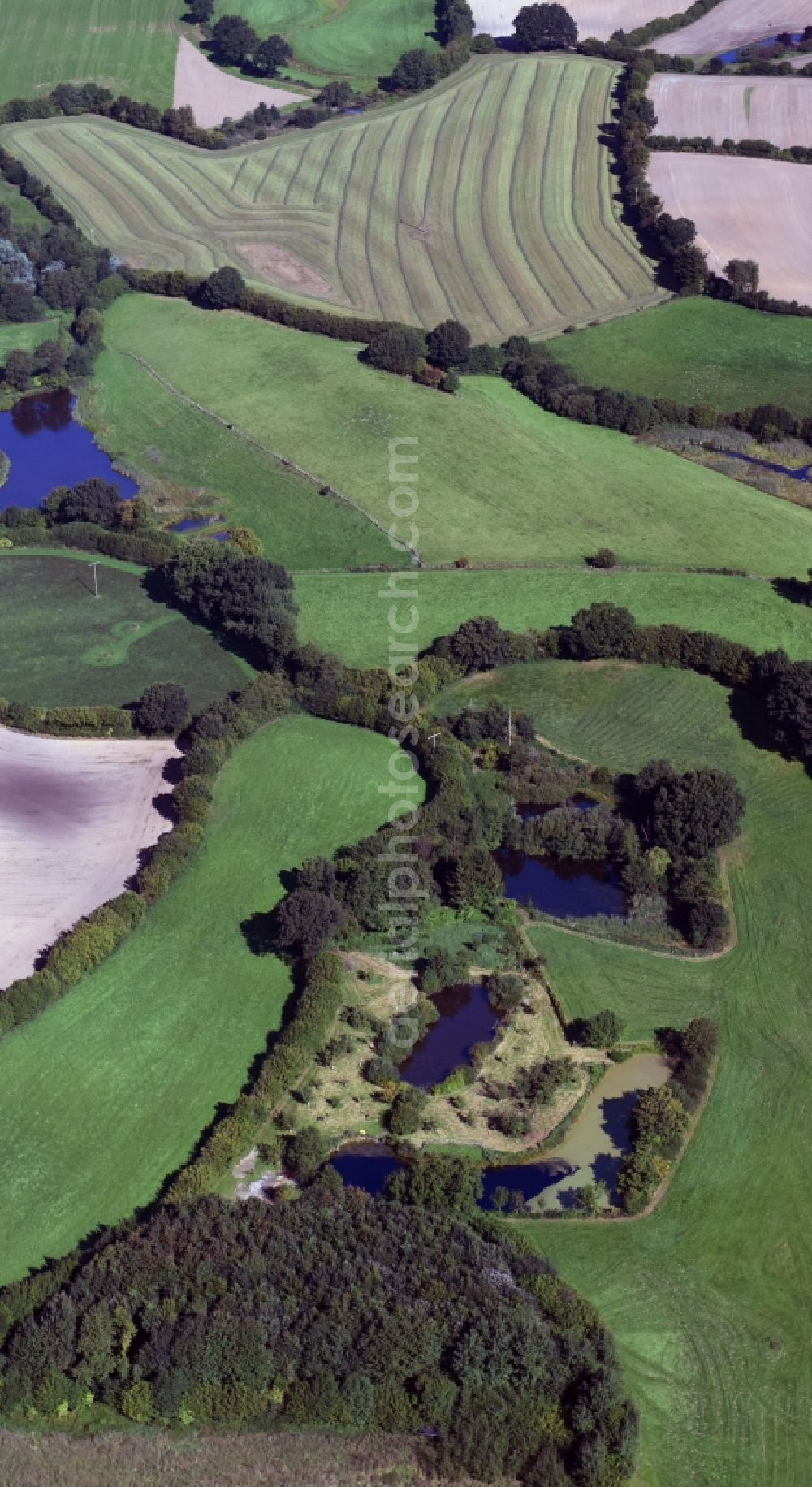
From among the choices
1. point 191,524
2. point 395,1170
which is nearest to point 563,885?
point 395,1170

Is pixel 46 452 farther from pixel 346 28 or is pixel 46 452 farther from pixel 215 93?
pixel 346 28

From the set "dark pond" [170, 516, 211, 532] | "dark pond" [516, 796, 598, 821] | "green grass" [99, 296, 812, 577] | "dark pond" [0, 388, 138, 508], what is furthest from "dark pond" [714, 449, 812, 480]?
"dark pond" [0, 388, 138, 508]

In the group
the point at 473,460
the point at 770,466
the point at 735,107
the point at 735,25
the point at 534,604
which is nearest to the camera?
the point at 534,604

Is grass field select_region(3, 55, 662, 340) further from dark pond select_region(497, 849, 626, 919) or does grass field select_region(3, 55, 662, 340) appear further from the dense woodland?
the dense woodland

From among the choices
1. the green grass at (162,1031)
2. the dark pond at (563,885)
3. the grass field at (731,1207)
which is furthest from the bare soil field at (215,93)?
the dark pond at (563,885)

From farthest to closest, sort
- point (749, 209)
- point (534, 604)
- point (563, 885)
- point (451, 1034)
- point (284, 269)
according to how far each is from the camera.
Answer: point (749, 209) < point (284, 269) < point (534, 604) < point (563, 885) < point (451, 1034)

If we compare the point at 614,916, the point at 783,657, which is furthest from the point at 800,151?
the point at 614,916
